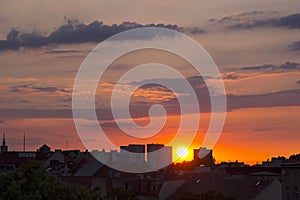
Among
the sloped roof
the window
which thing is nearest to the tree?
the sloped roof

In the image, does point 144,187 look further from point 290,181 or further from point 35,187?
point 35,187

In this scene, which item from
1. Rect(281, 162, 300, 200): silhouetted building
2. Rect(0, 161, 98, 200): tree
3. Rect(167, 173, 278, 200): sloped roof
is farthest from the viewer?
Rect(281, 162, 300, 200): silhouetted building

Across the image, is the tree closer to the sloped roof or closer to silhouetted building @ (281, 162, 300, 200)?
the sloped roof

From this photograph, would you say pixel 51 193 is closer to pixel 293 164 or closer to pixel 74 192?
pixel 74 192

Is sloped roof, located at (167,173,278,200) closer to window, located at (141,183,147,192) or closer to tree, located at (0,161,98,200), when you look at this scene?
window, located at (141,183,147,192)

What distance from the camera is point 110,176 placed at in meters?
112

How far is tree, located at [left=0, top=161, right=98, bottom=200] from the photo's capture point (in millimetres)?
45094

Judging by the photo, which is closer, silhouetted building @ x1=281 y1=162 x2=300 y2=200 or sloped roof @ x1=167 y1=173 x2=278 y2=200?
sloped roof @ x1=167 y1=173 x2=278 y2=200

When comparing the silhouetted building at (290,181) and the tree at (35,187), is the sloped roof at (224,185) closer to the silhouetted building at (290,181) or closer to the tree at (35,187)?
the silhouetted building at (290,181)

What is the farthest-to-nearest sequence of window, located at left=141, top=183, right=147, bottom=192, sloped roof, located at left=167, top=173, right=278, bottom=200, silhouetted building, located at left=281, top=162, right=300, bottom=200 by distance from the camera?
window, located at left=141, top=183, right=147, bottom=192 < silhouetted building, located at left=281, top=162, right=300, bottom=200 < sloped roof, located at left=167, top=173, right=278, bottom=200

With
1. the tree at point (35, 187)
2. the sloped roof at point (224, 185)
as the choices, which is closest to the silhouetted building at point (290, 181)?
the sloped roof at point (224, 185)

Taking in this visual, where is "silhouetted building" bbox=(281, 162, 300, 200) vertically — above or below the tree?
above

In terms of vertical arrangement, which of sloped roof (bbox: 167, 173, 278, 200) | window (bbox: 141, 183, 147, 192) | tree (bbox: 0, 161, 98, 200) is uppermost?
window (bbox: 141, 183, 147, 192)

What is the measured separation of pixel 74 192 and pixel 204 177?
183 ft
